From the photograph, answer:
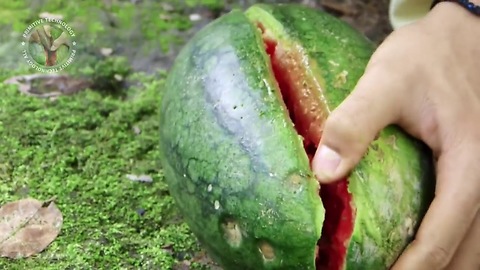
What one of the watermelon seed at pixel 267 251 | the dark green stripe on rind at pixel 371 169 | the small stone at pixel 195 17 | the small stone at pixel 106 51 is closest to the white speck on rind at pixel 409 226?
the dark green stripe on rind at pixel 371 169

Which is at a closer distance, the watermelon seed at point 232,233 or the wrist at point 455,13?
the watermelon seed at point 232,233

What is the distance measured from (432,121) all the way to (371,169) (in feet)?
0.68

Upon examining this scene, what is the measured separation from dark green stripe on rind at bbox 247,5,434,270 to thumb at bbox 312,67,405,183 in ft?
0.14

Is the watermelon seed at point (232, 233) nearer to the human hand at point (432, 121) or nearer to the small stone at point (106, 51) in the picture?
the human hand at point (432, 121)

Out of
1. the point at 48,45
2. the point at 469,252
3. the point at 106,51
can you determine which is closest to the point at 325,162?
the point at 469,252

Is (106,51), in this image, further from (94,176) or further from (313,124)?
(313,124)

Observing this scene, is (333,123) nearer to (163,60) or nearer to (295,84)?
(295,84)

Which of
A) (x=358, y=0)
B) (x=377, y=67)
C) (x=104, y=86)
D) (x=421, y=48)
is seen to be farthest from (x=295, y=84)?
(x=358, y=0)

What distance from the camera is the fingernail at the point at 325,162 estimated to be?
1428 mm

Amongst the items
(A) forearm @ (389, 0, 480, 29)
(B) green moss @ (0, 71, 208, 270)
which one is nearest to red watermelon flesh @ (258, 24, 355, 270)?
(B) green moss @ (0, 71, 208, 270)

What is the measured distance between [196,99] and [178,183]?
0.19 meters

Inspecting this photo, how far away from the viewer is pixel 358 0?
3.10 meters

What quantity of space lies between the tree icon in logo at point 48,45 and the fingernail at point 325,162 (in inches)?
50.3

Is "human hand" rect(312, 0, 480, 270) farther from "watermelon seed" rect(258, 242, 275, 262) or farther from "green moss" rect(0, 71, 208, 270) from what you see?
"green moss" rect(0, 71, 208, 270)
